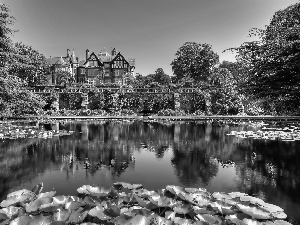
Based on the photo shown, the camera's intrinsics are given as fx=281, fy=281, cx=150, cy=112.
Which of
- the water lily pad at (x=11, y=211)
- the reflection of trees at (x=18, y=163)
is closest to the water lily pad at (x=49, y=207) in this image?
the water lily pad at (x=11, y=211)

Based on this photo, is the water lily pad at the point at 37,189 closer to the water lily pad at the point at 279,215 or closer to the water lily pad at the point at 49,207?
the water lily pad at the point at 49,207

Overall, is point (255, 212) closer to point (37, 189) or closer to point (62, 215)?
point (62, 215)

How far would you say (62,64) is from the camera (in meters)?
76.0

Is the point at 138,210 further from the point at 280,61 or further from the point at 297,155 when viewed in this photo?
the point at 280,61

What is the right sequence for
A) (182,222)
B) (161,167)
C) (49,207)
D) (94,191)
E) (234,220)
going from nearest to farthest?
(182,222) → (234,220) → (49,207) → (94,191) → (161,167)

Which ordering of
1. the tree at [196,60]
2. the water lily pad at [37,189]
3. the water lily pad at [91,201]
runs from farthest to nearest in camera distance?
the tree at [196,60] < the water lily pad at [37,189] < the water lily pad at [91,201]

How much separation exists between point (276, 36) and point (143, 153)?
1249 cm

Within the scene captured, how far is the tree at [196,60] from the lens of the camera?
59094 millimetres

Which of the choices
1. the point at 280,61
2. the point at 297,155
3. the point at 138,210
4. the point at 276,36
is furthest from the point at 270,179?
the point at 276,36

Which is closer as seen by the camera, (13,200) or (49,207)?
(49,207)

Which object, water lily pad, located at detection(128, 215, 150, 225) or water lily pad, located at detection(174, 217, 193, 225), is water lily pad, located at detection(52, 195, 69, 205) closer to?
water lily pad, located at detection(128, 215, 150, 225)

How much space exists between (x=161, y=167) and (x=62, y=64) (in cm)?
7283

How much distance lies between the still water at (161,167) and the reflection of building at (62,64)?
6517 centimetres

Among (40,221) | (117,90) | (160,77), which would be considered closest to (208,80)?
(117,90)
